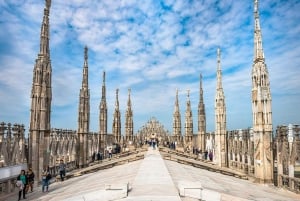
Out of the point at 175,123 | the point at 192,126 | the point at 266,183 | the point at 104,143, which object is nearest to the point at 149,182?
the point at 266,183

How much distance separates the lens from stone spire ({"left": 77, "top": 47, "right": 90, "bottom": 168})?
88.6ft

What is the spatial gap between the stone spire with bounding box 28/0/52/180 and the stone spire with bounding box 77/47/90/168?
22.6 feet

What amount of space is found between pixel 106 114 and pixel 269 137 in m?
24.1

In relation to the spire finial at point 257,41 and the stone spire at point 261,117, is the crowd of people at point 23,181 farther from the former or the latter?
the spire finial at point 257,41

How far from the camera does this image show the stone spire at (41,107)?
1856 centimetres

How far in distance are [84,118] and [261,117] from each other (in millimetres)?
17153

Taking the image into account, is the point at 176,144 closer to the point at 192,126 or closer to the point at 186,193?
the point at 192,126

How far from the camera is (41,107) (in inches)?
754

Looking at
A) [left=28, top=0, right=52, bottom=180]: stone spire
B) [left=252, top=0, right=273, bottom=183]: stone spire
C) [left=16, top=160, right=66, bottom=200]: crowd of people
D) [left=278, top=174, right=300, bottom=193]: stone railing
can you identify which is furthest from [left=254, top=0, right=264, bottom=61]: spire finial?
[left=16, top=160, right=66, bottom=200]: crowd of people

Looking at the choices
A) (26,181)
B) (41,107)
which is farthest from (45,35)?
(26,181)

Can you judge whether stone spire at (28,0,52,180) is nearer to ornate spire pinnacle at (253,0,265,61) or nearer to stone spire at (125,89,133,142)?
ornate spire pinnacle at (253,0,265,61)

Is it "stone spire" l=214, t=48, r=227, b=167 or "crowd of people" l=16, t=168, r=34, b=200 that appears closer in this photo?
"crowd of people" l=16, t=168, r=34, b=200

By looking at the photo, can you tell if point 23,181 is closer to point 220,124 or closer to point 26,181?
point 26,181

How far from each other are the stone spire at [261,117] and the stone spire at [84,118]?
16.1 metres
